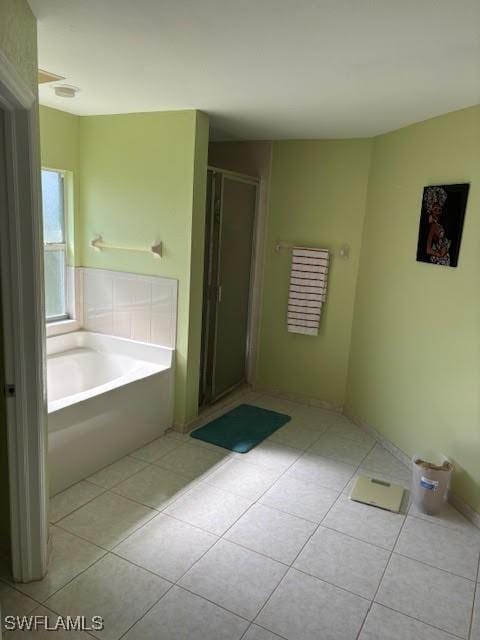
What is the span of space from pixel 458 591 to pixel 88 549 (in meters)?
1.71

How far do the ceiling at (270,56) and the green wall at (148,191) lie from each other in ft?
0.69

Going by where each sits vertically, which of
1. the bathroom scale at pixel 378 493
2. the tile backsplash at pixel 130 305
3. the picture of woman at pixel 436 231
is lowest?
the bathroom scale at pixel 378 493

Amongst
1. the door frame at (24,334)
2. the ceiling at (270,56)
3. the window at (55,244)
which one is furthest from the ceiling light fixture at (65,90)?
the door frame at (24,334)

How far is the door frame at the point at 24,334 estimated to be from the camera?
170 cm

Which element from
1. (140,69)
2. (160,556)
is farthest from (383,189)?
(160,556)

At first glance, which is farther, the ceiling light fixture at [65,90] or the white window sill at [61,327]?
the white window sill at [61,327]

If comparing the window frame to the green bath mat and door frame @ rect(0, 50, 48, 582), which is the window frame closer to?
the green bath mat

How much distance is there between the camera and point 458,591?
212 centimetres

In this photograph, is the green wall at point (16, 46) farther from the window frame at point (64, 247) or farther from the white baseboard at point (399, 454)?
the white baseboard at point (399, 454)

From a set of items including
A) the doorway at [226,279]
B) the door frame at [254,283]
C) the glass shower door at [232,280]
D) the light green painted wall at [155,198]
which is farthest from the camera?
the door frame at [254,283]

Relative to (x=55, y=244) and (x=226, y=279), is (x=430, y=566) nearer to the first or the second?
(x=226, y=279)

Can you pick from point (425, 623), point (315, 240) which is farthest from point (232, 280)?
point (425, 623)

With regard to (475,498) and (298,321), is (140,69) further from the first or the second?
(475,498)

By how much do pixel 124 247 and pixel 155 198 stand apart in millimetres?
446
